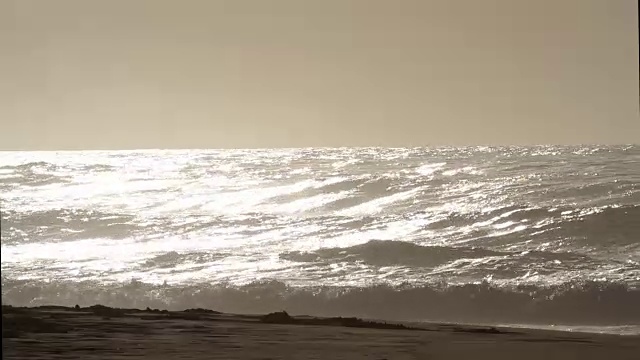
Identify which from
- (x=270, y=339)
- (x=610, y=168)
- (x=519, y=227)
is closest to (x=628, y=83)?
(x=519, y=227)

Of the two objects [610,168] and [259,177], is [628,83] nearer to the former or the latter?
[610,168]

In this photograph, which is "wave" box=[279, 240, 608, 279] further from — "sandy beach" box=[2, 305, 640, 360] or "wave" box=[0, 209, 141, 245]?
"wave" box=[0, 209, 141, 245]

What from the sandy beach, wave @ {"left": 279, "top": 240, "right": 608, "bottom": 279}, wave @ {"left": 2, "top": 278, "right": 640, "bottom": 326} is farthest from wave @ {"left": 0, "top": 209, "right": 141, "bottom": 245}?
the sandy beach

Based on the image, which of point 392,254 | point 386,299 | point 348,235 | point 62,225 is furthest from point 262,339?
point 62,225

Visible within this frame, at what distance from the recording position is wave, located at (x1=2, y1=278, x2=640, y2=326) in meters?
4.63

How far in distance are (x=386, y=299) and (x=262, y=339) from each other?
5.33ft

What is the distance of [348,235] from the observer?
7992 mm

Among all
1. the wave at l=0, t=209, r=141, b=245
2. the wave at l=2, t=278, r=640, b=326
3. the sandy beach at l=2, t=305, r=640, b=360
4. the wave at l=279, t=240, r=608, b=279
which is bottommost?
the sandy beach at l=2, t=305, r=640, b=360

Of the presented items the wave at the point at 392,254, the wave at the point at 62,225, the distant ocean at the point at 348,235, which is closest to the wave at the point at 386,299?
the distant ocean at the point at 348,235

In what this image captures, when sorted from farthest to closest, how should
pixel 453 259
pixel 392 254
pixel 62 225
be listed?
1. pixel 62 225
2. pixel 392 254
3. pixel 453 259

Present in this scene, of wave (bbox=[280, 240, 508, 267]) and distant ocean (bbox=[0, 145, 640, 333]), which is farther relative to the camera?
wave (bbox=[280, 240, 508, 267])

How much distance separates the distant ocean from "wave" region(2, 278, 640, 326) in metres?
0.01

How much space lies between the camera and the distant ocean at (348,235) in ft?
15.9

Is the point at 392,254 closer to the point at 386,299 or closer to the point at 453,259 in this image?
the point at 453,259
